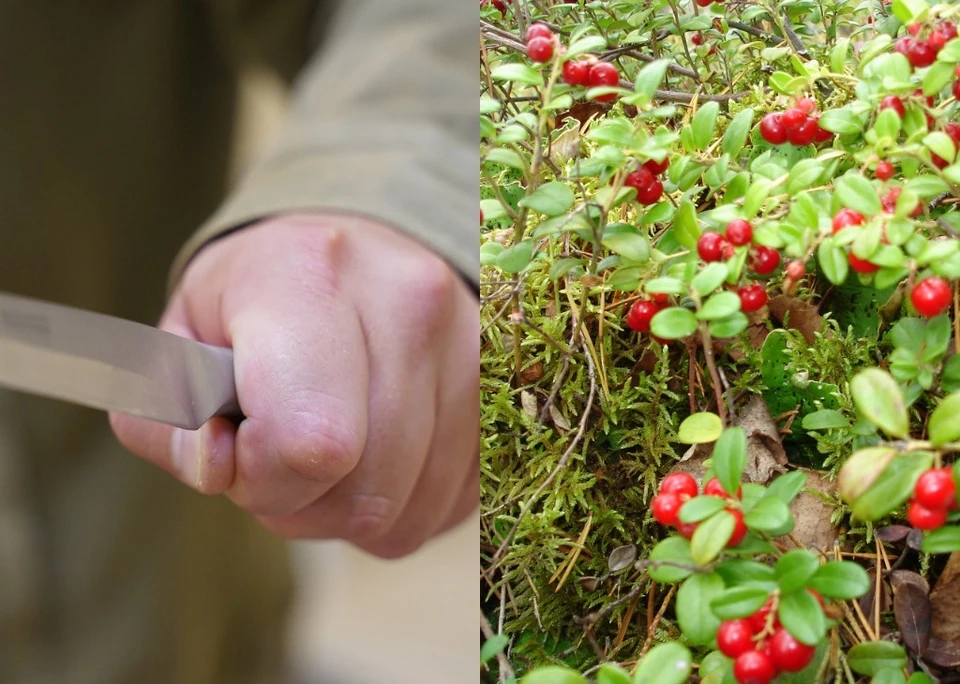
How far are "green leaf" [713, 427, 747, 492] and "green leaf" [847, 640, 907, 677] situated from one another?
0.50 ft

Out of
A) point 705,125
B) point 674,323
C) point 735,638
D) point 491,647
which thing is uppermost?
point 705,125

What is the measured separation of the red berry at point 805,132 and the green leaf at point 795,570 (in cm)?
38

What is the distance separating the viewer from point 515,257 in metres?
0.65

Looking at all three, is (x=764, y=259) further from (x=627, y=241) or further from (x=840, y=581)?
(x=840, y=581)

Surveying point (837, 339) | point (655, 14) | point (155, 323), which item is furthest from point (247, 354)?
point (655, 14)

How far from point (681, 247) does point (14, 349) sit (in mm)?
553

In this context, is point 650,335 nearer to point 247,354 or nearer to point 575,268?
point 575,268

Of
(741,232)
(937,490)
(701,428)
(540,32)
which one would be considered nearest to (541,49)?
(540,32)

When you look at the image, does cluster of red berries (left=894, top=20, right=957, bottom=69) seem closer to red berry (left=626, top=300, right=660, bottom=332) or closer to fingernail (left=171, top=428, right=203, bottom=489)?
red berry (left=626, top=300, right=660, bottom=332)

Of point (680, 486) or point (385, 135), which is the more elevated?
point (385, 135)

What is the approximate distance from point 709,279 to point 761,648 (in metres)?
0.26

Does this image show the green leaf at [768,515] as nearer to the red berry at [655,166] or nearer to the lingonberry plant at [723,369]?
the lingonberry plant at [723,369]

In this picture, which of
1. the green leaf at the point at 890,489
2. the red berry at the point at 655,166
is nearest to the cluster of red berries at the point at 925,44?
the red berry at the point at 655,166

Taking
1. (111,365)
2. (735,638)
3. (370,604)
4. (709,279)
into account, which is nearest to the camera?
(111,365)
